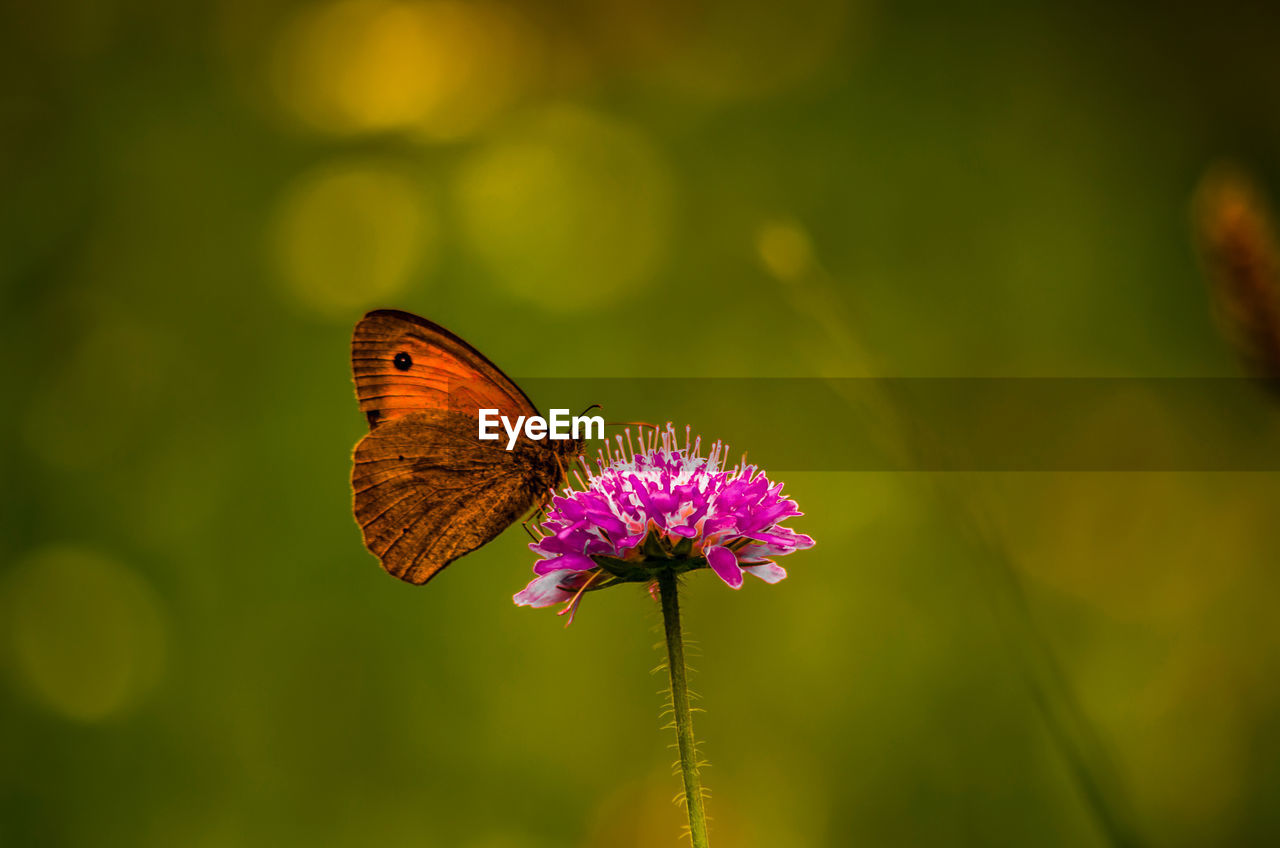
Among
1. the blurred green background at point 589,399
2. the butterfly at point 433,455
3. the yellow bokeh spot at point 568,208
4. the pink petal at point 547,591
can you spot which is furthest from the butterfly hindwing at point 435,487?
the yellow bokeh spot at point 568,208

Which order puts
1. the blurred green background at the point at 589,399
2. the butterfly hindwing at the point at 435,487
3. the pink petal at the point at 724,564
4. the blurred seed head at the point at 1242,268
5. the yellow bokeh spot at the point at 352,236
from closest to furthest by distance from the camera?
the blurred seed head at the point at 1242,268, the pink petal at the point at 724,564, the butterfly hindwing at the point at 435,487, the blurred green background at the point at 589,399, the yellow bokeh spot at the point at 352,236

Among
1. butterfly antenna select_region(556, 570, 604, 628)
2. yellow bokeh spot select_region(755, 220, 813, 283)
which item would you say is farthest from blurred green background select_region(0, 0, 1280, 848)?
butterfly antenna select_region(556, 570, 604, 628)

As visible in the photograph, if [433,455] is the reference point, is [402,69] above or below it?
above

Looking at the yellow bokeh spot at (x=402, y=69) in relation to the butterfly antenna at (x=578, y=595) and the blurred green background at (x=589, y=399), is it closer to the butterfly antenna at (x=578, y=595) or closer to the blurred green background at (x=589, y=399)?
the blurred green background at (x=589, y=399)

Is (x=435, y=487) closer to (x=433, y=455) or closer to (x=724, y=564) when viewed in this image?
(x=433, y=455)

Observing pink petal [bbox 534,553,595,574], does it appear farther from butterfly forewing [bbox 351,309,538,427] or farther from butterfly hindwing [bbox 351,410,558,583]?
butterfly forewing [bbox 351,309,538,427]

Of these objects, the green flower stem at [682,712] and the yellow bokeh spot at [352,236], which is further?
the yellow bokeh spot at [352,236]

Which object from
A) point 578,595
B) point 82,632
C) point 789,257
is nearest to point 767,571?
point 578,595
